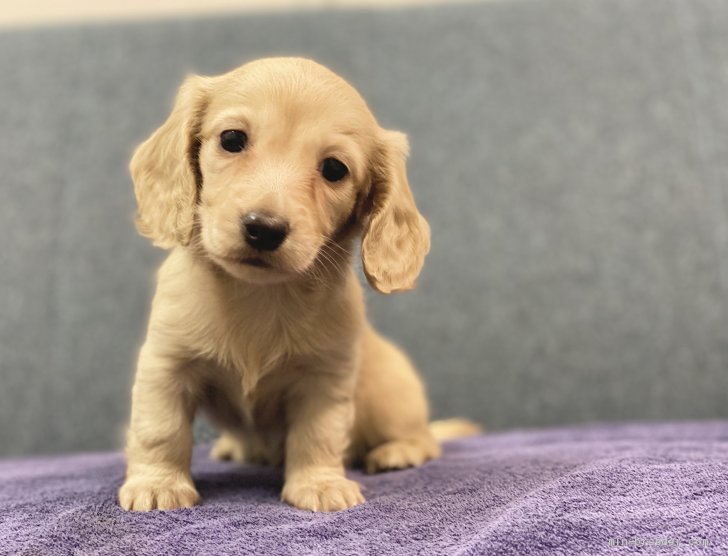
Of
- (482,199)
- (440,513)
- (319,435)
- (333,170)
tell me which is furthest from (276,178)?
(482,199)

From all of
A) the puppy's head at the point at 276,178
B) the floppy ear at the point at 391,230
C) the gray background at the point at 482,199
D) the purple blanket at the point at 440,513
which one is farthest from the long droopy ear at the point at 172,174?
the gray background at the point at 482,199

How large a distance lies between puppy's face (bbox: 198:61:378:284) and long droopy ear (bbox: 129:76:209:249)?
0.02 metres

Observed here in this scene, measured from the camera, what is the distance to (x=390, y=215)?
128cm

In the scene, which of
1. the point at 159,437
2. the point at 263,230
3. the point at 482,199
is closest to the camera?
the point at 263,230

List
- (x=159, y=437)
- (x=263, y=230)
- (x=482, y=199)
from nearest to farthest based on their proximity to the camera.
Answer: (x=263, y=230), (x=159, y=437), (x=482, y=199)

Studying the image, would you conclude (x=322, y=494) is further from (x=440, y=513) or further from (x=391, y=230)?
(x=391, y=230)

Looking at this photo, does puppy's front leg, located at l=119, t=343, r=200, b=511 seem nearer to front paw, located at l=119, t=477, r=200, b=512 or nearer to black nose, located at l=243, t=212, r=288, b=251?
front paw, located at l=119, t=477, r=200, b=512

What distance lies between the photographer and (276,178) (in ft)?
3.68

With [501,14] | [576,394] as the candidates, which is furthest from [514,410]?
[501,14]

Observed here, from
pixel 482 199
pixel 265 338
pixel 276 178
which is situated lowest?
pixel 265 338

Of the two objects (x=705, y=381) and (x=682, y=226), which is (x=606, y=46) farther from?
(x=705, y=381)

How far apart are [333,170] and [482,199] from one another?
1230 mm

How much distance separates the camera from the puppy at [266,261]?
1134 millimetres

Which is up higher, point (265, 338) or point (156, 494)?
→ point (265, 338)
